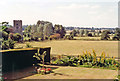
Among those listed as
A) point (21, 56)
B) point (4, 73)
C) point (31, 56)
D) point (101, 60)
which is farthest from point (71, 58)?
point (4, 73)

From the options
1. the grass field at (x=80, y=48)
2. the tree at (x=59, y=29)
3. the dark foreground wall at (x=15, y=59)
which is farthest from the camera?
the tree at (x=59, y=29)

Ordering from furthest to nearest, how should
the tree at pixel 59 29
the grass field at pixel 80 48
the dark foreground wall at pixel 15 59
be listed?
the tree at pixel 59 29, the grass field at pixel 80 48, the dark foreground wall at pixel 15 59

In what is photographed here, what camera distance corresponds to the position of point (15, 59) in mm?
13062

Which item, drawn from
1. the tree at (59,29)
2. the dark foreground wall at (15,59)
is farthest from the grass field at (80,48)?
the tree at (59,29)

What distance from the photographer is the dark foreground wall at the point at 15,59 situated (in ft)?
40.0

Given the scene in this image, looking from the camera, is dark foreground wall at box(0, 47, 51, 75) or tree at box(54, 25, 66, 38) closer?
Answer: dark foreground wall at box(0, 47, 51, 75)

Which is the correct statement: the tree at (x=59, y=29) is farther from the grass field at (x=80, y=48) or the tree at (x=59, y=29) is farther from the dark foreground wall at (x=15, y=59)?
the dark foreground wall at (x=15, y=59)

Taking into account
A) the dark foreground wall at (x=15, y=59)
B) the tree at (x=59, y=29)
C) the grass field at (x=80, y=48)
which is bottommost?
the grass field at (x=80, y=48)

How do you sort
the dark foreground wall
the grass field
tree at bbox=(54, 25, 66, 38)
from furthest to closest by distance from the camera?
tree at bbox=(54, 25, 66, 38) → the grass field → the dark foreground wall

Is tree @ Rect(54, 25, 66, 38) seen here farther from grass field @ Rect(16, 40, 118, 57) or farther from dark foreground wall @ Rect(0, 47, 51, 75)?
dark foreground wall @ Rect(0, 47, 51, 75)

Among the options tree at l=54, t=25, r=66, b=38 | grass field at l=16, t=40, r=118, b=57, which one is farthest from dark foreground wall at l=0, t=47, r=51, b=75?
tree at l=54, t=25, r=66, b=38

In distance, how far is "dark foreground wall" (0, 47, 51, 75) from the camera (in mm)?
12187

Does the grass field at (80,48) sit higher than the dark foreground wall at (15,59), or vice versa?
the dark foreground wall at (15,59)

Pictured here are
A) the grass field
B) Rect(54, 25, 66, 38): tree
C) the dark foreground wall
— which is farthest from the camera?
Rect(54, 25, 66, 38): tree
